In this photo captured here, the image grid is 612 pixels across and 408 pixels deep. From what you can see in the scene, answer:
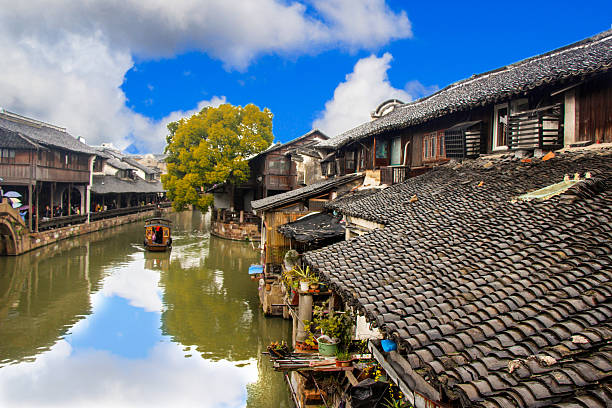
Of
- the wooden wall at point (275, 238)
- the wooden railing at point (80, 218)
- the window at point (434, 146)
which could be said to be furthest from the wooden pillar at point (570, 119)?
the wooden railing at point (80, 218)

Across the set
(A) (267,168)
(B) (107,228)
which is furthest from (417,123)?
(B) (107,228)

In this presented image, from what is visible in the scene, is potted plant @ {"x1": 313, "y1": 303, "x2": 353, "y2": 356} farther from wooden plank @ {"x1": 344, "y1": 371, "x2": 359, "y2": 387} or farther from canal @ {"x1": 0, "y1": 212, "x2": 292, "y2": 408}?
canal @ {"x1": 0, "y1": 212, "x2": 292, "y2": 408}

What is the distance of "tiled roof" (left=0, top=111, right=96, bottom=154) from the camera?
29.5m

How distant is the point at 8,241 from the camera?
24953 mm

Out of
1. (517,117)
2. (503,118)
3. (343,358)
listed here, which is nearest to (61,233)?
(343,358)

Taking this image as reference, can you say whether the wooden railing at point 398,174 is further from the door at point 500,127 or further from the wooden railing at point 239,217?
the wooden railing at point 239,217

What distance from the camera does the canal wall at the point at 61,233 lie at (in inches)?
1022

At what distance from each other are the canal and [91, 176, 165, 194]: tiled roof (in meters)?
15.2

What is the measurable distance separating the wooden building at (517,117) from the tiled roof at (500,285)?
3.86ft

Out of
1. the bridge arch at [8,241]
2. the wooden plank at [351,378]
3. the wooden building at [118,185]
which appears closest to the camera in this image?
the wooden plank at [351,378]

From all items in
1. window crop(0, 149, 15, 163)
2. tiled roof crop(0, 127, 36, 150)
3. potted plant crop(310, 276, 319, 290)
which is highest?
tiled roof crop(0, 127, 36, 150)

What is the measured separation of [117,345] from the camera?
1366 centimetres

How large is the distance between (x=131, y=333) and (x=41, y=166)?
66.0ft

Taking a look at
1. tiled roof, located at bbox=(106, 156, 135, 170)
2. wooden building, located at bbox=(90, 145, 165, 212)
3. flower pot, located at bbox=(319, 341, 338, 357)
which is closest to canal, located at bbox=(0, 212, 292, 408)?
flower pot, located at bbox=(319, 341, 338, 357)
